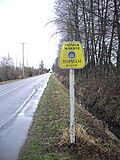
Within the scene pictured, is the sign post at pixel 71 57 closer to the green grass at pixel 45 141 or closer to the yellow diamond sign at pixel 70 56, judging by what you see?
the yellow diamond sign at pixel 70 56

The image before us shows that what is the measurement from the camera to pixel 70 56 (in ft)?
22.4

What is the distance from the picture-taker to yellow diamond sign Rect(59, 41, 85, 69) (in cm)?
680

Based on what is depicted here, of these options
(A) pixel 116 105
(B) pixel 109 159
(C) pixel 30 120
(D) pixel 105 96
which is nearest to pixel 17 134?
(C) pixel 30 120

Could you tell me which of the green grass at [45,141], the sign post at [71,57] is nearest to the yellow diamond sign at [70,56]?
the sign post at [71,57]

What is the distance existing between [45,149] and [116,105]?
7501mm

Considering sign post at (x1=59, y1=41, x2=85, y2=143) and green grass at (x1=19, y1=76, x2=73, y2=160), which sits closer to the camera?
green grass at (x1=19, y1=76, x2=73, y2=160)

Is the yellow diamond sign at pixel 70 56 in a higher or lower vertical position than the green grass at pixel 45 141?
higher

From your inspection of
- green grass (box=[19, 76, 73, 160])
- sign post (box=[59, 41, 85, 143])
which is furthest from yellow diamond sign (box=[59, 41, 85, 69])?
green grass (box=[19, 76, 73, 160])

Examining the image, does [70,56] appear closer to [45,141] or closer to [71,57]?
[71,57]

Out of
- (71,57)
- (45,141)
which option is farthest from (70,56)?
(45,141)

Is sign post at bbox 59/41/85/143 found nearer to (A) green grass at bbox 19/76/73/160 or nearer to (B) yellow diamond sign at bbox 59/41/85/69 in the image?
(B) yellow diamond sign at bbox 59/41/85/69

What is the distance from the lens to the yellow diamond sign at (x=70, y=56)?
22.3 feet

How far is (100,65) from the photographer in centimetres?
2420

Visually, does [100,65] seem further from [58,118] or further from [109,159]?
[109,159]
